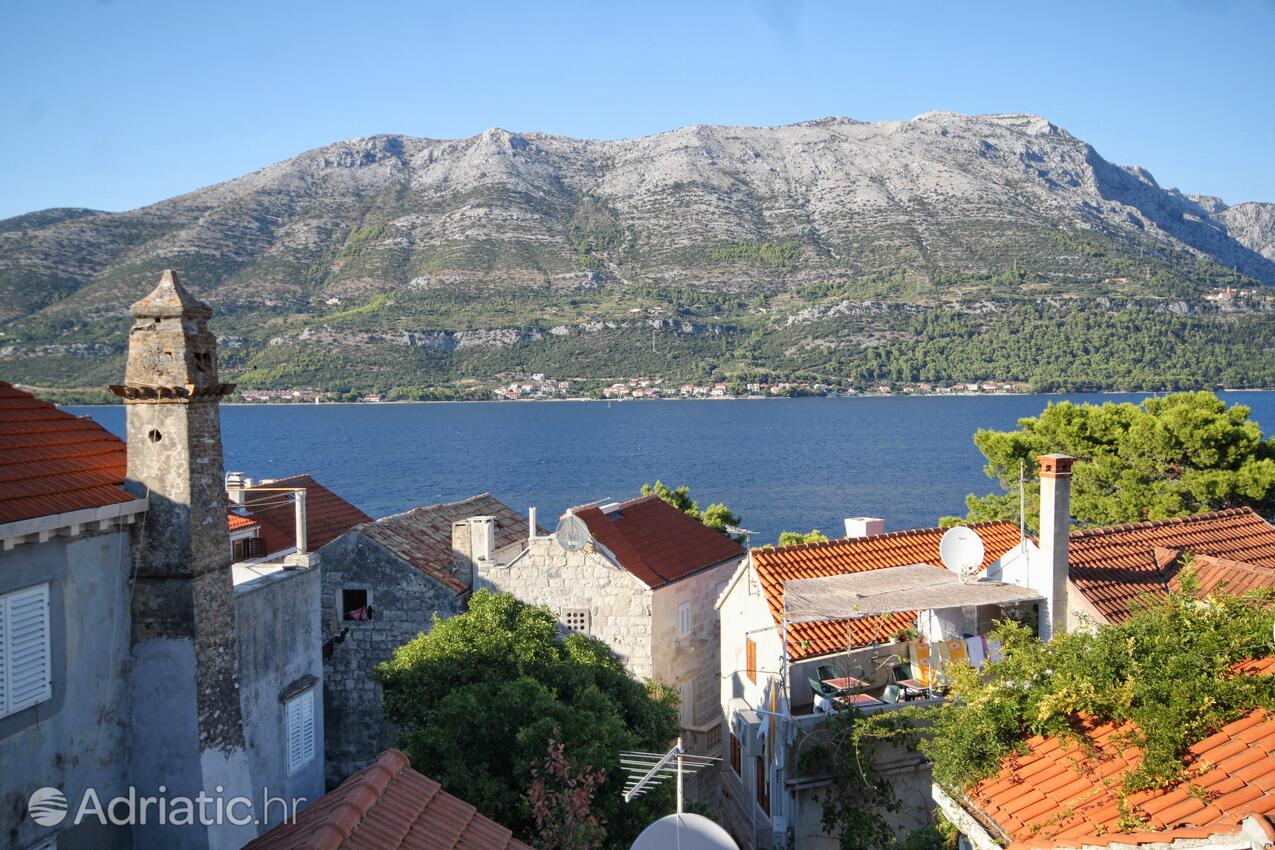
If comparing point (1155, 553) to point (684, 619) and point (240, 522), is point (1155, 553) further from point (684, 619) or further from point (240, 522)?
point (240, 522)

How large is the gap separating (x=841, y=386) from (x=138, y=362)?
610ft

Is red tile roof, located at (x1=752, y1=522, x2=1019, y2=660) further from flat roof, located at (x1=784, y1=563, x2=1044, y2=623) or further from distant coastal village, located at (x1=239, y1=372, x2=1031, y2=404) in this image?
distant coastal village, located at (x1=239, y1=372, x2=1031, y2=404)

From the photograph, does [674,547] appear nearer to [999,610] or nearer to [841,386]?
[999,610]

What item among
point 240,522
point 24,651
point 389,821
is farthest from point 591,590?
point 24,651

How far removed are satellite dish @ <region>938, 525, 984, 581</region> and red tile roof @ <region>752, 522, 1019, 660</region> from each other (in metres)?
1.50

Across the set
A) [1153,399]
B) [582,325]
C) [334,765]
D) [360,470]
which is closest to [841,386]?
[582,325]

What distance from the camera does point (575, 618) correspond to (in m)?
20.9

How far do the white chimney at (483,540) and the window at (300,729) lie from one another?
610cm

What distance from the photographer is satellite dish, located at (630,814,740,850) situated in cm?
836

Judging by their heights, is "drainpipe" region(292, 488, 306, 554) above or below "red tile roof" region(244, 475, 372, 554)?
above

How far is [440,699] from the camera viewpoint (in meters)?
15.9

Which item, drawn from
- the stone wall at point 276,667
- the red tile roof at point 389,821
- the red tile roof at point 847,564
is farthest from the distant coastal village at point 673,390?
the red tile roof at point 389,821

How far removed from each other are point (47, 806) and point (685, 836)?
5.66 meters

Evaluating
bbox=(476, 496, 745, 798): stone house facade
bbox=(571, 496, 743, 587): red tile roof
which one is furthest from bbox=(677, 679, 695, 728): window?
bbox=(571, 496, 743, 587): red tile roof
